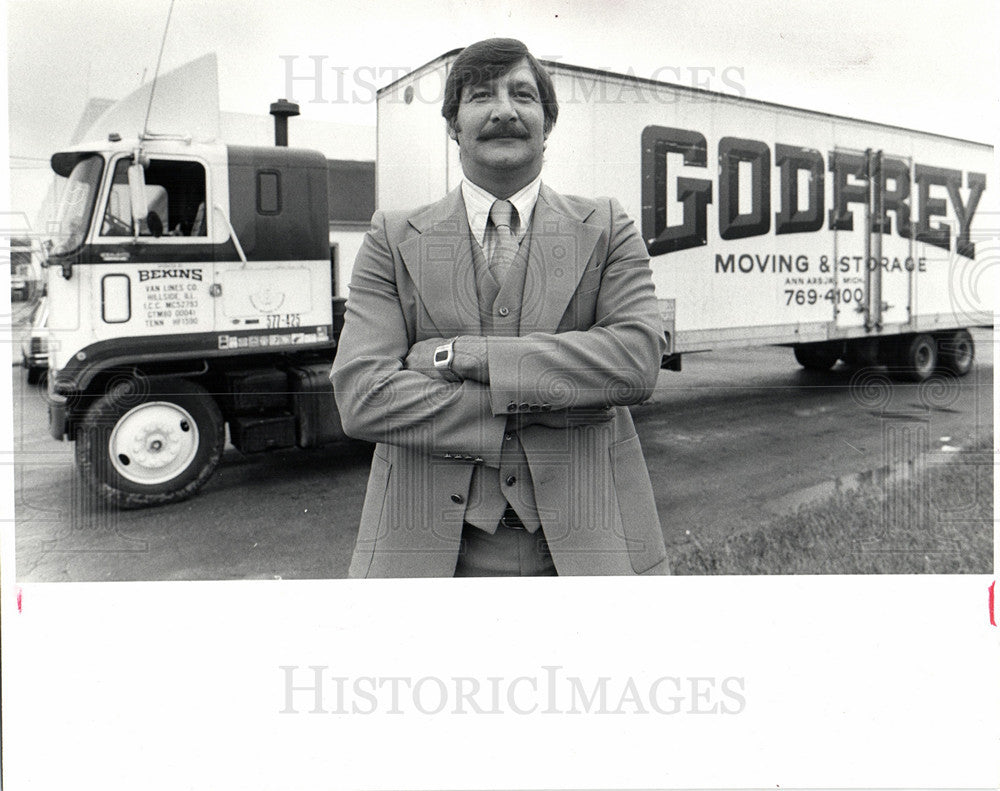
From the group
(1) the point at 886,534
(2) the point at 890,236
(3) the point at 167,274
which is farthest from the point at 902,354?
(3) the point at 167,274

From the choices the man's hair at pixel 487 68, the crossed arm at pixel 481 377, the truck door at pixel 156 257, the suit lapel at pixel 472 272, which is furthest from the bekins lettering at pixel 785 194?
the crossed arm at pixel 481 377

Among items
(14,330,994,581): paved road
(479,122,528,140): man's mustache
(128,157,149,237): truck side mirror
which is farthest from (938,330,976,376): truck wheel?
(128,157,149,237): truck side mirror

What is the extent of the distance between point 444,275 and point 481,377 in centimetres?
23

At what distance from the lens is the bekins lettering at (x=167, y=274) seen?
14.4 feet

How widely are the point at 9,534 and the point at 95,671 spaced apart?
378 mm

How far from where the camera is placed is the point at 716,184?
507cm

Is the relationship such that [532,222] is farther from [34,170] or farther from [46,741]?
[34,170]

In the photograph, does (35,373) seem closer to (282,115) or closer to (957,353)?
(282,115)

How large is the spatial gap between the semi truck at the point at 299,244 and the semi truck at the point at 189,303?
1 centimetres

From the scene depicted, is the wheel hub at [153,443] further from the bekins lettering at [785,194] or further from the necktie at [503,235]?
the necktie at [503,235]

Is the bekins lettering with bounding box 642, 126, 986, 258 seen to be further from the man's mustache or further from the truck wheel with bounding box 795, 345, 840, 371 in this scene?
the man's mustache

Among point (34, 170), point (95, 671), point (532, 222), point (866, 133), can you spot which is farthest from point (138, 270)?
point (866, 133)

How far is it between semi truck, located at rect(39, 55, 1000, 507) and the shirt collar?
1.98 meters

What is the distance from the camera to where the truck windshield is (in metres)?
4.20
